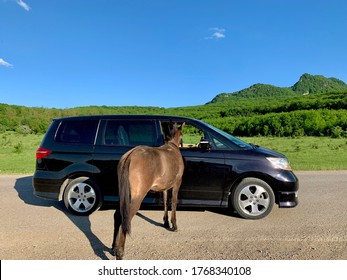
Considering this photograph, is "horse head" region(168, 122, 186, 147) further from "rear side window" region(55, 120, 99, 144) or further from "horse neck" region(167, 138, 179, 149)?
"rear side window" region(55, 120, 99, 144)

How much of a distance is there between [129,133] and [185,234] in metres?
2.26

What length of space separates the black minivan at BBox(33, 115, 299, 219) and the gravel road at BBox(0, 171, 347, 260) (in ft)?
1.17

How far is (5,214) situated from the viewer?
6.27 m

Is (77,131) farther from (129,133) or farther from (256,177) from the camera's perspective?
(256,177)

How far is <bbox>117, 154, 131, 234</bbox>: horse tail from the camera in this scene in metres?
3.80

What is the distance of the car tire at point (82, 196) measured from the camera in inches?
237

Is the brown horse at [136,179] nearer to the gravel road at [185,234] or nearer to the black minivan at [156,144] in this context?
the gravel road at [185,234]

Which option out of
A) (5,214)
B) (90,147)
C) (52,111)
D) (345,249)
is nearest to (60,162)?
(90,147)

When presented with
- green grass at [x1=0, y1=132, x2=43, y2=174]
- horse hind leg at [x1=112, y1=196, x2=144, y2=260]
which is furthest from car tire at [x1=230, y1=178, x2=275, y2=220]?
green grass at [x1=0, y1=132, x2=43, y2=174]

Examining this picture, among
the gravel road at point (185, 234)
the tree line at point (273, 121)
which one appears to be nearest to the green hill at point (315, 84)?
the tree line at point (273, 121)

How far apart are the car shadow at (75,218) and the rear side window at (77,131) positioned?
1.49 m

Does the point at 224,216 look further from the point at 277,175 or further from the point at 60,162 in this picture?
the point at 60,162

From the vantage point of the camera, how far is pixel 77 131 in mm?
→ 6242

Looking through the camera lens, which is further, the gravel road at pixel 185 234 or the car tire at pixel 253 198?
the car tire at pixel 253 198
